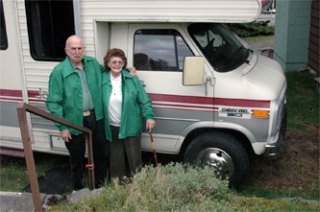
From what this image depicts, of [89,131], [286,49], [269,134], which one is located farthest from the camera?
[286,49]

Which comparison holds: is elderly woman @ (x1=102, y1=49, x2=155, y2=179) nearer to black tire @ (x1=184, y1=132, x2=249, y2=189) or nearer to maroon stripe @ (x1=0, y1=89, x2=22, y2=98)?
black tire @ (x1=184, y1=132, x2=249, y2=189)

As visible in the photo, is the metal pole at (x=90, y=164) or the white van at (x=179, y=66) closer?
the metal pole at (x=90, y=164)

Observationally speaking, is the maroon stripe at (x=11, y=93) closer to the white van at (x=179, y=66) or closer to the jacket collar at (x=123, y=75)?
the white van at (x=179, y=66)

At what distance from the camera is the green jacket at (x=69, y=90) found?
157 inches

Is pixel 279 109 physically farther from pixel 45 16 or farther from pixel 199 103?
pixel 45 16

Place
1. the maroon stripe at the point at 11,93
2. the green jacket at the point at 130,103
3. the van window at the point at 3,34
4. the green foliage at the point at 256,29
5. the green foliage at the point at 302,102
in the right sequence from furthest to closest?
1. the green foliage at the point at 256,29
2. the green foliage at the point at 302,102
3. the maroon stripe at the point at 11,93
4. the van window at the point at 3,34
5. the green jacket at the point at 130,103

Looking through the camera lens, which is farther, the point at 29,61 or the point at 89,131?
the point at 29,61

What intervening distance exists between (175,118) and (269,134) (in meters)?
1.06

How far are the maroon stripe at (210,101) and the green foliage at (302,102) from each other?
8.39 feet

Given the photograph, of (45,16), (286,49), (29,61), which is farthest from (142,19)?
(286,49)

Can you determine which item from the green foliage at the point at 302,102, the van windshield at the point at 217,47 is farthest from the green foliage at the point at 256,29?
the van windshield at the point at 217,47

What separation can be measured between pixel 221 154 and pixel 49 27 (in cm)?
251

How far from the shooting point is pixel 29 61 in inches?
186

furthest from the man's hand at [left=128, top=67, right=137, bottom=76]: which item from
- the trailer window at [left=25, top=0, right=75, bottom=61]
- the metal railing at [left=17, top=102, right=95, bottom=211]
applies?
the metal railing at [left=17, top=102, right=95, bottom=211]
